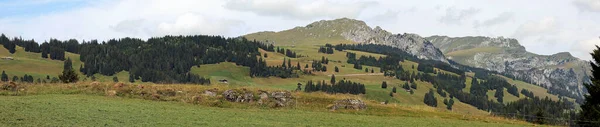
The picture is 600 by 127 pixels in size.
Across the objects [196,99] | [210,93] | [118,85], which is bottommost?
[196,99]

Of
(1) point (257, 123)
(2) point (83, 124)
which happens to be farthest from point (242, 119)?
(2) point (83, 124)

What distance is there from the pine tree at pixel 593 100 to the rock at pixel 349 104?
24932 mm

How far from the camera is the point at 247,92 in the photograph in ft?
190

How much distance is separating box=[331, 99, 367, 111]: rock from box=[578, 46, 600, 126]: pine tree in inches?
982

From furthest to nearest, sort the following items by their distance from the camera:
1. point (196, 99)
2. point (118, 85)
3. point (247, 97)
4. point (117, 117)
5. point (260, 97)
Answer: point (260, 97), point (247, 97), point (118, 85), point (196, 99), point (117, 117)

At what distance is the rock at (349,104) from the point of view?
189 ft

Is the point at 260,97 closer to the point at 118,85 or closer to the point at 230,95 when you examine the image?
the point at 230,95

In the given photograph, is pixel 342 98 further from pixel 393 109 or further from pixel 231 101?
pixel 231 101

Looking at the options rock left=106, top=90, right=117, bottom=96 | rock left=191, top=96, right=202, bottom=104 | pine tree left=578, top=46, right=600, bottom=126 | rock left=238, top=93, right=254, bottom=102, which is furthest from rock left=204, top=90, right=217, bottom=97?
pine tree left=578, top=46, right=600, bottom=126

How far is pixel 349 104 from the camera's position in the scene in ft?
191

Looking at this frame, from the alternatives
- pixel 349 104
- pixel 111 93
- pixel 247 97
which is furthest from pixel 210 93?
pixel 349 104

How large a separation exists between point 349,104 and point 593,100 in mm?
29466

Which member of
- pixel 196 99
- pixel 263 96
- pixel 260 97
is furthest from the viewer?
pixel 263 96

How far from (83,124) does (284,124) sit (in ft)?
47.6
